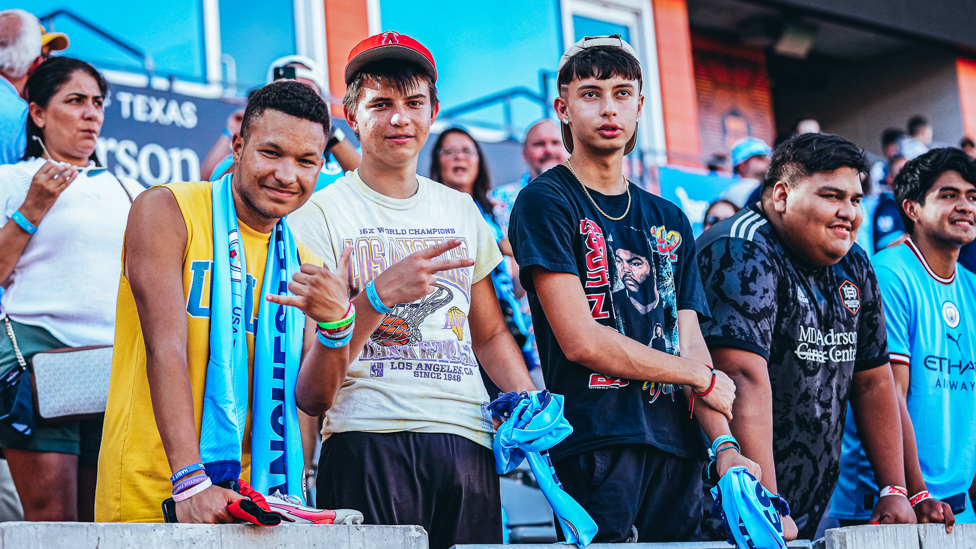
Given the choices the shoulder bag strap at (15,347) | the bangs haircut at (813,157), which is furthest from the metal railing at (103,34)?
the bangs haircut at (813,157)

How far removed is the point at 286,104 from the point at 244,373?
0.73 metres

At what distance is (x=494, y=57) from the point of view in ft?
32.2

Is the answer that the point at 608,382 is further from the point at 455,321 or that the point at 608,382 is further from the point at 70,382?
the point at 70,382

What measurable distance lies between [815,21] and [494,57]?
17.1 feet

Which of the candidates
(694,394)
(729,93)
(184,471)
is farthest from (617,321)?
(729,93)

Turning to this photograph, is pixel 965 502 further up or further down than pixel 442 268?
further down

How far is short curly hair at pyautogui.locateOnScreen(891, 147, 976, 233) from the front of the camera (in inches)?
160

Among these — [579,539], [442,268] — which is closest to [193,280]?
[442,268]

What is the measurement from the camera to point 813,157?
3.31 meters

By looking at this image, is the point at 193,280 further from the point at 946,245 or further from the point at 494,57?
the point at 494,57

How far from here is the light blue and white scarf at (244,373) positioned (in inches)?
89.2

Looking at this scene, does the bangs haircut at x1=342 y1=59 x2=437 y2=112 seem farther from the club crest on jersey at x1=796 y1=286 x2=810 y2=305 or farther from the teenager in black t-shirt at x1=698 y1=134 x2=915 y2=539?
the club crest on jersey at x1=796 y1=286 x2=810 y2=305

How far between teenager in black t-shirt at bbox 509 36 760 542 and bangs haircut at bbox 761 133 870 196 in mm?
612

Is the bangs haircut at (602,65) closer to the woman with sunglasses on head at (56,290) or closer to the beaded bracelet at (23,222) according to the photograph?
the woman with sunglasses on head at (56,290)
